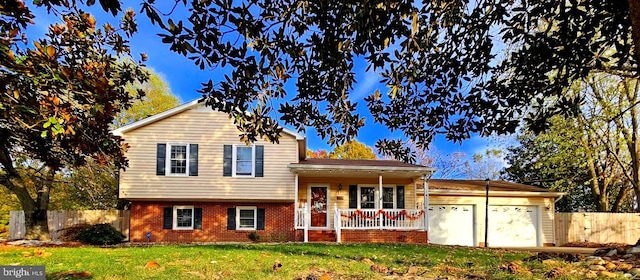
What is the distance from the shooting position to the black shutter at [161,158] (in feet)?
54.9

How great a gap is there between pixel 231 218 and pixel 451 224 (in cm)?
939

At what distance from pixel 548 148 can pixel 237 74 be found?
82.8ft

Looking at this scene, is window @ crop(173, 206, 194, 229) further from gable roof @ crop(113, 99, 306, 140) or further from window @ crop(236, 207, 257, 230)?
gable roof @ crop(113, 99, 306, 140)

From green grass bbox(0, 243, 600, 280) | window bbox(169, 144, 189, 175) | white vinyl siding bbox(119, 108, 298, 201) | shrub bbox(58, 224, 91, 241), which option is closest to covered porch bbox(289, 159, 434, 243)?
white vinyl siding bbox(119, 108, 298, 201)

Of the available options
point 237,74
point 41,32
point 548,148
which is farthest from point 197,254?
point 548,148

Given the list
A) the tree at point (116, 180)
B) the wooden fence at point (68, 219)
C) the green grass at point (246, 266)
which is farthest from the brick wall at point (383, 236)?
the tree at point (116, 180)

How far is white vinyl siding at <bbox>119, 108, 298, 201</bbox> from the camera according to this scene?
1659cm

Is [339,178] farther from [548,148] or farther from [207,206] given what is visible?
[548,148]

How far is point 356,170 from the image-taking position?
17188mm

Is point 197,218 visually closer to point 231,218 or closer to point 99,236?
point 231,218

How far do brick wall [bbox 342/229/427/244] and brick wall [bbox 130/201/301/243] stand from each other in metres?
2.20

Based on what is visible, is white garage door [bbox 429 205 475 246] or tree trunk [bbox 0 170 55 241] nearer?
tree trunk [bbox 0 170 55 241]

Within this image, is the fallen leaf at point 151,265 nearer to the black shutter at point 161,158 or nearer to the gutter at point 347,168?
the gutter at point 347,168

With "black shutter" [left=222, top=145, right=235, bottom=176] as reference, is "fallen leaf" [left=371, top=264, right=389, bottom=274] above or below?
below
